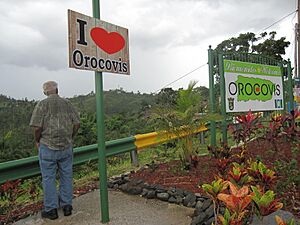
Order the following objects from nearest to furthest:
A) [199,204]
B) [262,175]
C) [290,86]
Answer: [262,175]
[199,204]
[290,86]

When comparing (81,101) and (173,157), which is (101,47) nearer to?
(173,157)

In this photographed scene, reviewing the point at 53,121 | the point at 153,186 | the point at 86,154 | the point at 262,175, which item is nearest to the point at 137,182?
the point at 153,186

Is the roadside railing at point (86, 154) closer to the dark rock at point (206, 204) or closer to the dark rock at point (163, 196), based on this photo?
the dark rock at point (163, 196)

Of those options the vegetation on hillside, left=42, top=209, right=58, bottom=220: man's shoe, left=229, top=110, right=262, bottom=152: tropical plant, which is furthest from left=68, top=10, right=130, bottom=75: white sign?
left=229, top=110, right=262, bottom=152: tropical plant

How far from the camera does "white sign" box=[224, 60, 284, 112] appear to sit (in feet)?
23.3

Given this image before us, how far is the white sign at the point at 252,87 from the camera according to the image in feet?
23.3

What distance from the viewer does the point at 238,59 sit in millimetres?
7488

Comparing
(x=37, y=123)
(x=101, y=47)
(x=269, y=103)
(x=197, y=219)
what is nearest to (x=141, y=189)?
(x=197, y=219)

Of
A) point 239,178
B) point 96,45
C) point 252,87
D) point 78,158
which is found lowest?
point 78,158

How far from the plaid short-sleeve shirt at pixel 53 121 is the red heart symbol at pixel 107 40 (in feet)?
2.93

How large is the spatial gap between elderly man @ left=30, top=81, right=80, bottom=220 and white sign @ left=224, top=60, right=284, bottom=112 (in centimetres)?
405

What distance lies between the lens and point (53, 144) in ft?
12.9

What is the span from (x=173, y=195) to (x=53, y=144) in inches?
66.0

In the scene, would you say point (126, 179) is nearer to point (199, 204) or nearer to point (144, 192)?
point (144, 192)
